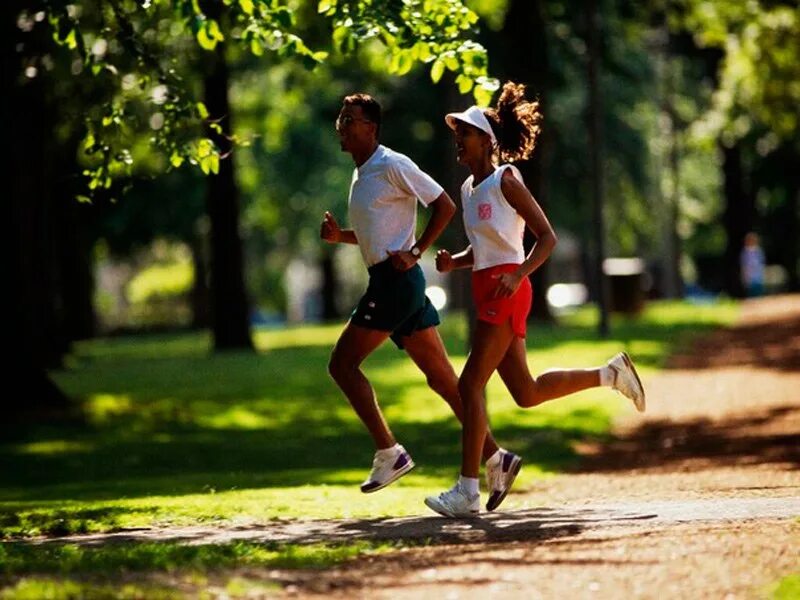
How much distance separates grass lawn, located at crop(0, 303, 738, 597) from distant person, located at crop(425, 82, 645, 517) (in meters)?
1.13

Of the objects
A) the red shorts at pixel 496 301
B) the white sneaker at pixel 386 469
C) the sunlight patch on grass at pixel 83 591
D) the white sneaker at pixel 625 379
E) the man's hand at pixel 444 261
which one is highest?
the man's hand at pixel 444 261

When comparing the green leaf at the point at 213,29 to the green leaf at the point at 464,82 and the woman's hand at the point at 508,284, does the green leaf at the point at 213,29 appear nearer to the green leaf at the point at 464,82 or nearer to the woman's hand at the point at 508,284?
the green leaf at the point at 464,82

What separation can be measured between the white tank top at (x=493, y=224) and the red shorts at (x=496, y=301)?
1.8 inches

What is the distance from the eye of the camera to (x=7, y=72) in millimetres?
21969

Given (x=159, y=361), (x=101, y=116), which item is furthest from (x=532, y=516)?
(x=159, y=361)

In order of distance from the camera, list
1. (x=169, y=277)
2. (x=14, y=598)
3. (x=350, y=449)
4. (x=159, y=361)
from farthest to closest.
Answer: (x=169, y=277), (x=159, y=361), (x=350, y=449), (x=14, y=598)

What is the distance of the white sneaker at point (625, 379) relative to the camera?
10.8 m

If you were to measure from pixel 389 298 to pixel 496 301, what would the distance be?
0.66 metres

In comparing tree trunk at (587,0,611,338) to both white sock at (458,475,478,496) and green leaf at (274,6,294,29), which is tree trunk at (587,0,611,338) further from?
white sock at (458,475,478,496)

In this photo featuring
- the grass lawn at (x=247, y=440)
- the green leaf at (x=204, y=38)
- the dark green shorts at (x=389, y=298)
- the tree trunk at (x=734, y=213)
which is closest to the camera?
the dark green shorts at (x=389, y=298)

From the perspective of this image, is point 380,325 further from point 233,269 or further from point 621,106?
point 621,106

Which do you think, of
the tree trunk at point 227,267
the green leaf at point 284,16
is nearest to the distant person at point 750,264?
the tree trunk at point 227,267

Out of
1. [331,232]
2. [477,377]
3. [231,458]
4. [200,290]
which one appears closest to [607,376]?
[477,377]

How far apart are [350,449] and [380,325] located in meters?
7.24
